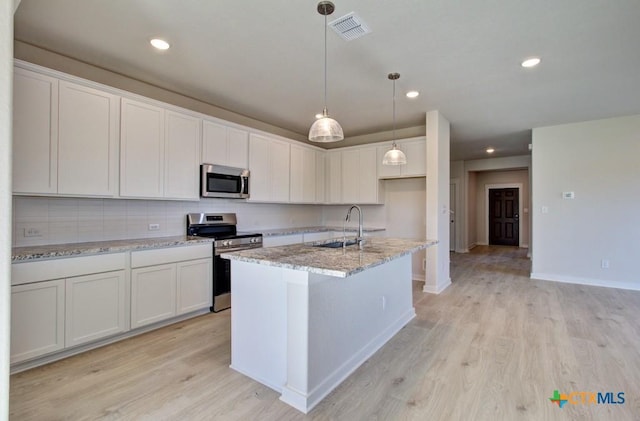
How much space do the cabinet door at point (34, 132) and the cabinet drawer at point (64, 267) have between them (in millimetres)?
629

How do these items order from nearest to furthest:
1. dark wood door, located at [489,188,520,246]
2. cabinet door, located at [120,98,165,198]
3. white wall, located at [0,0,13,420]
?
white wall, located at [0,0,13,420], cabinet door, located at [120,98,165,198], dark wood door, located at [489,188,520,246]

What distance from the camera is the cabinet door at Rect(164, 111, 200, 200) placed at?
11.0 ft

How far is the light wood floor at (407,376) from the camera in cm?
185

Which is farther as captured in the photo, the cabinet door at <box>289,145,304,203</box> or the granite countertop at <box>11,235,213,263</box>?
the cabinet door at <box>289,145,304,203</box>

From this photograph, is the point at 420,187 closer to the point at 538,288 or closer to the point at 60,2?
the point at 538,288

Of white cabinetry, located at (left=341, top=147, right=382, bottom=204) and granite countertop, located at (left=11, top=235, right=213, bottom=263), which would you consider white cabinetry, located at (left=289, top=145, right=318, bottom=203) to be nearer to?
white cabinetry, located at (left=341, top=147, right=382, bottom=204)

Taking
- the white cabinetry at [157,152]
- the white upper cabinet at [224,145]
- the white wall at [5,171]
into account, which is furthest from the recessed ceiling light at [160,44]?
the white wall at [5,171]

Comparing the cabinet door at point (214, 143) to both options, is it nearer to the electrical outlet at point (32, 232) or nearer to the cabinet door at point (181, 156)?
the cabinet door at point (181, 156)

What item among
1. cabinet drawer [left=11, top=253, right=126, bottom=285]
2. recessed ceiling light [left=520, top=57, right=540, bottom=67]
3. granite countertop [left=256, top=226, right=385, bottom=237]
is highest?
recessed ceiling light [left=520, top=57, right=540, bottom=67]

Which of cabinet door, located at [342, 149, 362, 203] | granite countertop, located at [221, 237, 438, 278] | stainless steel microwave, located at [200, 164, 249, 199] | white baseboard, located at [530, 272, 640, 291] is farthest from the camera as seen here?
cabinet door, located at [342, 149, 362, 203]

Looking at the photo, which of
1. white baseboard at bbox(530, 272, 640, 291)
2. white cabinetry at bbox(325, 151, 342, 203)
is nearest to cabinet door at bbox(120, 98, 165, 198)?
white cabinetry at bbox(325, 151, 342, 203)

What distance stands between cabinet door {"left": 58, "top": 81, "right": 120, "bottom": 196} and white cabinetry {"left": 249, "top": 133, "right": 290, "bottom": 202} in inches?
69.1

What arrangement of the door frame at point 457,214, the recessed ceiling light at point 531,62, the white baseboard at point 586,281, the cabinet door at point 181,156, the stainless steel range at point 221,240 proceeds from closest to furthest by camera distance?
the recessed ceiling light at point 531,62, the cabinet door at point 181,156, the stainless steel range at point 221,240, the white baseboard at point 586,281, the door frame at point 457,214

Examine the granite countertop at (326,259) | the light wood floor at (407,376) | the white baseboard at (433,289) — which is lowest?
the light wood floor at (407,376)
